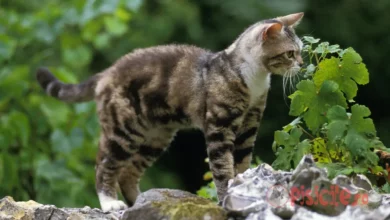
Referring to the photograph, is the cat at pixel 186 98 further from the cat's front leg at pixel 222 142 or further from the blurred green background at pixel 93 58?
the blurred green background at pixel 93 58

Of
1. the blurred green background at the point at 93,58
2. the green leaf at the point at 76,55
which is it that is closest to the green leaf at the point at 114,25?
the blurred green background at the point at 93,58

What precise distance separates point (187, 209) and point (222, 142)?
114 cm

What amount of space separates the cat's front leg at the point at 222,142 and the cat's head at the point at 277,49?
0.27 meters

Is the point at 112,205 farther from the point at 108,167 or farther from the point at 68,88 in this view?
the point at 68,88

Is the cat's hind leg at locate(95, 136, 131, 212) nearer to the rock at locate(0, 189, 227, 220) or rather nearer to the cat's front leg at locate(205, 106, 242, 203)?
the cat's front leg at locate(205, 106, 242, 203)

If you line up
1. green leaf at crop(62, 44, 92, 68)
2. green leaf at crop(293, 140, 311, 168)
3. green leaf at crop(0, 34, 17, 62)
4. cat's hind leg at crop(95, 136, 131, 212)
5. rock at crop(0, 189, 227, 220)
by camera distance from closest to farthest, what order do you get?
rock at crop(0, 189, 227, 220), green leaf at crop(293, 140, 311, 168), cat's hind leg at crop(95, 136, 131, 212), green leaf at crop(0, 34, 17, 62), green leaf at crop(62, 44, 92, 68)

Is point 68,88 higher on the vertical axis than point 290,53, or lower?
higher

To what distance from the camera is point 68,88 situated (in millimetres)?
5051

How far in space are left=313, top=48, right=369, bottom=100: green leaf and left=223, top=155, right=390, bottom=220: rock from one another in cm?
69

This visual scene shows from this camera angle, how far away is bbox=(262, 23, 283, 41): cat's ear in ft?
13.5

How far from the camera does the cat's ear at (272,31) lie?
13.5 feet

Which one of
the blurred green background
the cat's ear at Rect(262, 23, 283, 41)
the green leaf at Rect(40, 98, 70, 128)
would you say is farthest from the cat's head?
the green leaf at Rect(40, 98, 70, 128)

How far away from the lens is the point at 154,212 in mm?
3072

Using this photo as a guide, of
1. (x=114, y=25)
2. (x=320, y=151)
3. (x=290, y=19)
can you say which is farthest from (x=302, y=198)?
(x=114, y=25)
